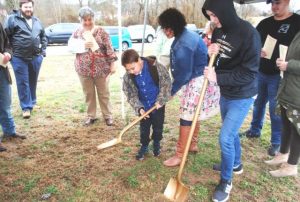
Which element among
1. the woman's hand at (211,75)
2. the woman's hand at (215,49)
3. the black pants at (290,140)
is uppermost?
the woman's hand at (215,49)

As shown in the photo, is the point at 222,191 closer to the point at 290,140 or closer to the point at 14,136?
the point at 290,140

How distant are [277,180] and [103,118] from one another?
2755mm

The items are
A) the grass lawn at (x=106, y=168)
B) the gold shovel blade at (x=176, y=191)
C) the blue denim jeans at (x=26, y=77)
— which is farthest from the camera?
the blue denim jeans at (x=26, y=77)

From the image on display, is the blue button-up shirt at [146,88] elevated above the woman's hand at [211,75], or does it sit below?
below

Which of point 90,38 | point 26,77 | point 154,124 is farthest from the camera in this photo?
point 26,77

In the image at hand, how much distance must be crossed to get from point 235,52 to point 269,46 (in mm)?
1186

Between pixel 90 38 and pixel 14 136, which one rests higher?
Result: pixel 90 38

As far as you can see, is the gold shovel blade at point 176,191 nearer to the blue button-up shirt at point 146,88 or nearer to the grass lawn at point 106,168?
the grass lawn at point 106,168

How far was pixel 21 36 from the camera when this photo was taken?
4.67m

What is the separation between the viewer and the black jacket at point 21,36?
4.60 meters

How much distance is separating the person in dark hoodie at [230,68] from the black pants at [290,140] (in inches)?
27.8

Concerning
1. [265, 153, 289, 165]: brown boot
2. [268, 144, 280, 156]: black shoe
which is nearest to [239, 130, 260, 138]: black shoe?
[268, 144, 280, 156]: black shoe

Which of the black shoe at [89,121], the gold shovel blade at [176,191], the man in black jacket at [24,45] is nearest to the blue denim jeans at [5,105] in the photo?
the man in black jacket at [24,45]

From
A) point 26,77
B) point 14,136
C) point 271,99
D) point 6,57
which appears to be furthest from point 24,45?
point 271,99
